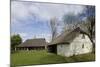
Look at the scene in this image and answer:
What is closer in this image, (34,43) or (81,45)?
(34,43)

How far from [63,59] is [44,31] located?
429mm

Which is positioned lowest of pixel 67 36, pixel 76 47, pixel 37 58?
pixel 37 58

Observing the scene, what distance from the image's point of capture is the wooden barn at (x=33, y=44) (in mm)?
2375

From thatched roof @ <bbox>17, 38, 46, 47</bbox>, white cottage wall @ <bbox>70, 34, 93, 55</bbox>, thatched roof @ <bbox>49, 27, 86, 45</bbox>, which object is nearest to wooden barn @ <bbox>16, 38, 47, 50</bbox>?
thatched roof @ <bbox>17, 38, 46, 47</bbox>

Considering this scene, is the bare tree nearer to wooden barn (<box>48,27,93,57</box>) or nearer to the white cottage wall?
wooden barn (<box>48,27,93,57</box>)

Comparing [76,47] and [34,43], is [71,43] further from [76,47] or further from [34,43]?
[34,43]

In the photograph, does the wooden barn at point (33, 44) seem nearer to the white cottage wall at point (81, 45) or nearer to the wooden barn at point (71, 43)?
the wooden barn at point (71, 43)

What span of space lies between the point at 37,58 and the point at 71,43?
1.57 ft

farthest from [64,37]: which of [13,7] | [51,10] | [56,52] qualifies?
[13,7]

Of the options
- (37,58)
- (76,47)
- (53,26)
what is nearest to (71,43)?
(76,47)

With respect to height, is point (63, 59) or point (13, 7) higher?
point (13, 7)

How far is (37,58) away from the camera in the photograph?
2.42 meters
